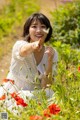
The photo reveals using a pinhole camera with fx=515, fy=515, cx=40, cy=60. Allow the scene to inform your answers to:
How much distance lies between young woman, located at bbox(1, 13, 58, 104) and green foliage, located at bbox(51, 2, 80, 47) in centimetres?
192

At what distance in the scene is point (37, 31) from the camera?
4.36 metres

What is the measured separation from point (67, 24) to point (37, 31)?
2.44m

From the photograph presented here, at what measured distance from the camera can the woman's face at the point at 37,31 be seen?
436cm

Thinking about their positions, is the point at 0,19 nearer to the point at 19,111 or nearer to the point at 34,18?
the point at 34,18

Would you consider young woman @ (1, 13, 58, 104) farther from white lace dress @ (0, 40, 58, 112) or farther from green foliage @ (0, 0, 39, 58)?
green foliage @ (0, 0, 39, 58)

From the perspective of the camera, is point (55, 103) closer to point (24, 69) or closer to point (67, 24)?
point (24, 69)

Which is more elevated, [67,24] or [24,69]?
[67,24]

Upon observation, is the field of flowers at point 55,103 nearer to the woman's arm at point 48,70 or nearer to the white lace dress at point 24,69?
the woman's arm at point 48,70

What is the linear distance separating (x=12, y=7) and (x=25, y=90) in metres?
4.25

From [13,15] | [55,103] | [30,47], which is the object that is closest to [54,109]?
[55,103]

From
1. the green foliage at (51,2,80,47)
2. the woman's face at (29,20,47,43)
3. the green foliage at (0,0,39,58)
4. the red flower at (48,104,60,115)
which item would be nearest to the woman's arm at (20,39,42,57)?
the woman's face at (29,20,47,43)

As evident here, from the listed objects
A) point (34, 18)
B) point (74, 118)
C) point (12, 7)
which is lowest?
point (74, 118)

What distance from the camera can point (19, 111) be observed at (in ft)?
11.6

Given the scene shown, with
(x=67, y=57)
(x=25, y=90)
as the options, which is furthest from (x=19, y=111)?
(x=67, y=57)
